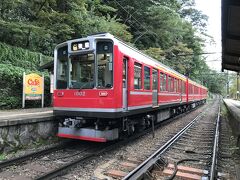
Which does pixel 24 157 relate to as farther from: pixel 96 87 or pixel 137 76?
pixel 137 76

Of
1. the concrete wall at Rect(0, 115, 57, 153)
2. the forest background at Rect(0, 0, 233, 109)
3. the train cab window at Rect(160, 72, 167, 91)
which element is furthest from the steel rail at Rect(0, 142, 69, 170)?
the train cab window at Rect(160, 72, 167, 91)

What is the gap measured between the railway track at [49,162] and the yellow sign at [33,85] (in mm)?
5149

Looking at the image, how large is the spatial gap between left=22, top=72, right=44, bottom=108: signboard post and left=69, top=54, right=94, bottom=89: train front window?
4.72m

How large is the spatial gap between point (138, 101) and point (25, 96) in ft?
19.2

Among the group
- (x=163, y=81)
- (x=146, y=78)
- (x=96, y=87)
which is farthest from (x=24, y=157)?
(x=163, y=81)

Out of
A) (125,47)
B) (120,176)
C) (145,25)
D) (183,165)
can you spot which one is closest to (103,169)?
(120,176)

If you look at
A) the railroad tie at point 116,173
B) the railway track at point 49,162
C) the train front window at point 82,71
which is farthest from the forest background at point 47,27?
the railroad tie at point 116,173

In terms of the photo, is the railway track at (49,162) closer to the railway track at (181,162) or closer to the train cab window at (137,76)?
the railway track at (181,162)

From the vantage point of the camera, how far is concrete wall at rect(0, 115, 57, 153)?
798 centimetres

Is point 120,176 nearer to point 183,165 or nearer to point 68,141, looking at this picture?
point 183,165

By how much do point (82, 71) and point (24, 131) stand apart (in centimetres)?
243

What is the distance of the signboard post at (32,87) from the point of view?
1303 centimetres

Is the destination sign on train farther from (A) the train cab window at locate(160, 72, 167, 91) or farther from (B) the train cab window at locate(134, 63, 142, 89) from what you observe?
(A) the train cab window at locate(160, 72, 167, 91)

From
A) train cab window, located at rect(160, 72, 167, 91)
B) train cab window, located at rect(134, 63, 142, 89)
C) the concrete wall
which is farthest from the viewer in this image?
train cab window, located at rect(160, 72, 167, 91)
